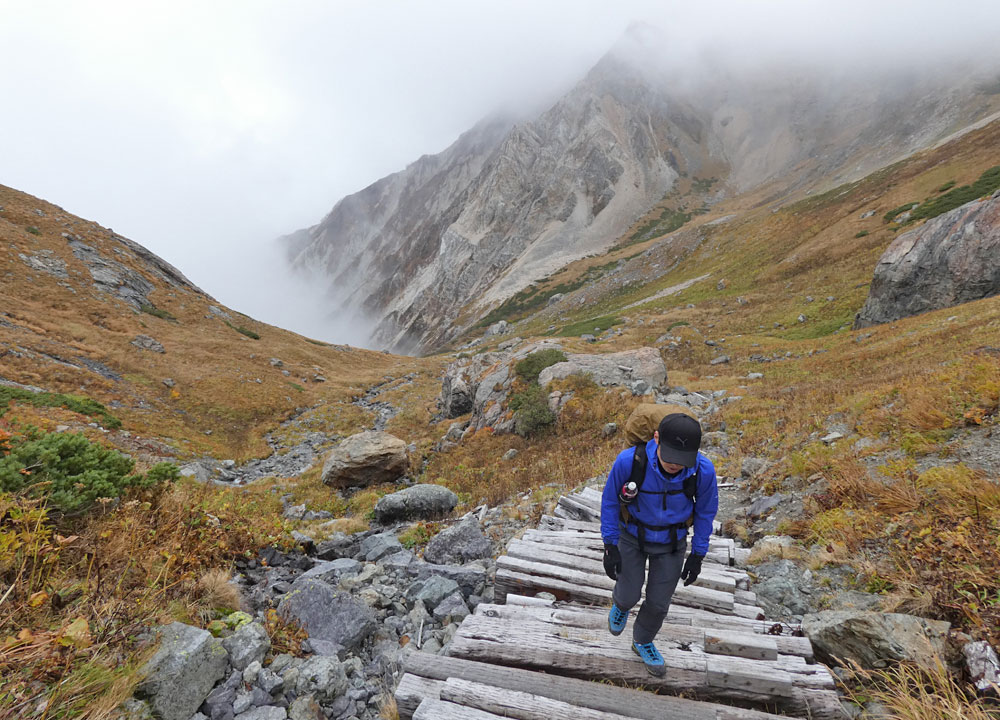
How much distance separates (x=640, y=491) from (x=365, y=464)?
13506mm

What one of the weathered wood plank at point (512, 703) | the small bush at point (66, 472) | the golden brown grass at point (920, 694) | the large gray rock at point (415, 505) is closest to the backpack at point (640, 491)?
the weathered wood plank at point (512, 703)

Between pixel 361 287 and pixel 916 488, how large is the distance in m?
181

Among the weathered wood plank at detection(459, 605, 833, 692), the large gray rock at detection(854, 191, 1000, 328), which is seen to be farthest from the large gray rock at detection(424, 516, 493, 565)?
the large gray rock at detection(854, 191, 1000, 328)

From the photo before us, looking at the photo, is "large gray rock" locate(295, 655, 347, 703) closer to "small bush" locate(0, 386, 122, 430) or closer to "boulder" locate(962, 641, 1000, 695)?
"boulder" locate(962, 641, 1000, 695)

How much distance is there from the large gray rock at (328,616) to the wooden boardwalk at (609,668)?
35.5 inches

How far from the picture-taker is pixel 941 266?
79.4 ft

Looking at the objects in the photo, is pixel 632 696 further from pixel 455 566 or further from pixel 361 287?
pixel 361 287

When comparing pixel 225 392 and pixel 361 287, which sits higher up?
pixel 361 287

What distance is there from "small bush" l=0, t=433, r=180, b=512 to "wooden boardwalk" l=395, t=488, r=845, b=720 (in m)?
4.52

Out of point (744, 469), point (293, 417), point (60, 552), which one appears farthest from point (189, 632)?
point (293, 417)

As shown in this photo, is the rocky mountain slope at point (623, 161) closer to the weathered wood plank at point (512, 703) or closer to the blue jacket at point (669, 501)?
the blue jacket at point (669, 501)

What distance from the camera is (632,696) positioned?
389 cm

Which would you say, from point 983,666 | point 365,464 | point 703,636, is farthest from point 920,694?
point 365,464

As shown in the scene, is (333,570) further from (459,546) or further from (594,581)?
(594,581)
